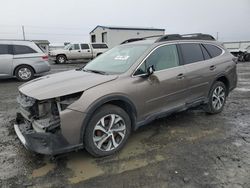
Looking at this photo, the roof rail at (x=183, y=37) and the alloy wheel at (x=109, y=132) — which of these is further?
the roof rail at (x=183, y=37)

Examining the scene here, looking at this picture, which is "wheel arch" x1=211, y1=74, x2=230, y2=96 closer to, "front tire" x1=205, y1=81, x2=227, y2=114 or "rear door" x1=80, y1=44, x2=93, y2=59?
"front tire" x1=205, y1=81, x2=227, y2=114

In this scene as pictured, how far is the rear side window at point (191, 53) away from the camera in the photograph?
4.39 meters

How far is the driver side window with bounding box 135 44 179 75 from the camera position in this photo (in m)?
3.71

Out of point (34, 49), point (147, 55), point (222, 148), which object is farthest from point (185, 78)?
point (34, 49)

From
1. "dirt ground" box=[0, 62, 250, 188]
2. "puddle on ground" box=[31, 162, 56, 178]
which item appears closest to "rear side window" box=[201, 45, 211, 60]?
"dirt ground" box=[0, 62, 250, 188]

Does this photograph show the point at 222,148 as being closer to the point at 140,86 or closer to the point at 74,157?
the point at 140,86

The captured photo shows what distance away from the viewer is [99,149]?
10.6 ft

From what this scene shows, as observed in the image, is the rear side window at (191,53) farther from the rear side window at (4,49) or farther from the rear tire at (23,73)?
the rear side window at (4,49)

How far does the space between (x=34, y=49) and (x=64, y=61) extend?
1082cm

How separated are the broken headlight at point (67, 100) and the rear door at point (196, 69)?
2210 millimetres

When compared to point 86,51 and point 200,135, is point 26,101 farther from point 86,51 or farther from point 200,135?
point 86,51

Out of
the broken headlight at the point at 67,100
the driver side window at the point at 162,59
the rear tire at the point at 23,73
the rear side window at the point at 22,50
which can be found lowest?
the rear tire at the point at 23,73

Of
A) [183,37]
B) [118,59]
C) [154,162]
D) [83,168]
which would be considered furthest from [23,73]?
[154,162]

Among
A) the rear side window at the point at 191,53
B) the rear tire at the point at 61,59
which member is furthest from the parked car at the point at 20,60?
the rear tire at the point at 61,59
